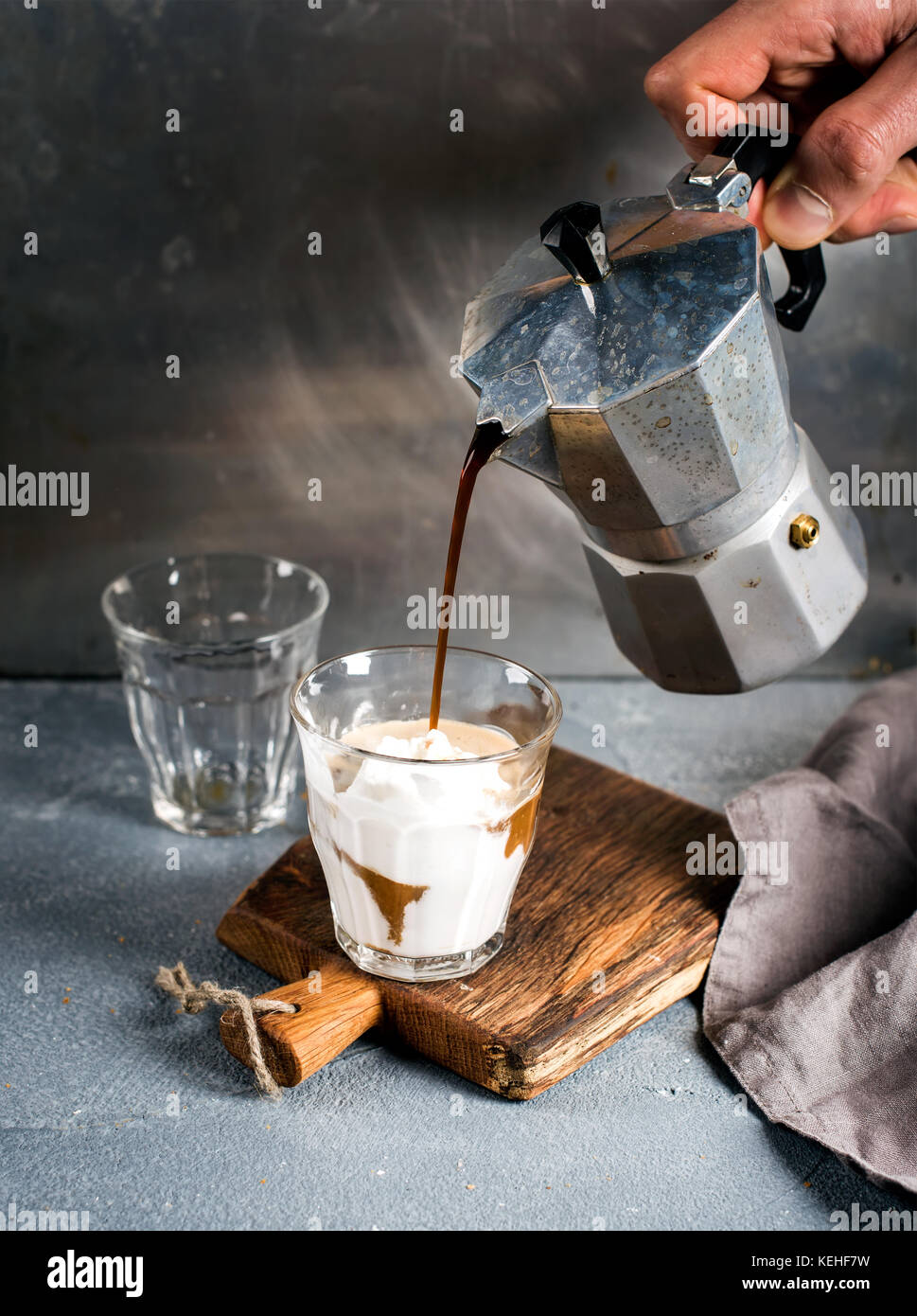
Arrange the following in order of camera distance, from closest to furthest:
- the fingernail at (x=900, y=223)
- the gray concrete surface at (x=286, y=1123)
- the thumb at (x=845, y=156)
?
the gray concrete surface at (x=286, y=1123) → the thumb at (x=845, y=156) → the fingernail at (x=900, y=223)

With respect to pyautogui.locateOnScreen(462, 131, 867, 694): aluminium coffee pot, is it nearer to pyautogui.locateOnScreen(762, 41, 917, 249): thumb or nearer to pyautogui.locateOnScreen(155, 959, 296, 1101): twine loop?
pyautogui.locateOnScreen(762, 41, 917, 249): thumb

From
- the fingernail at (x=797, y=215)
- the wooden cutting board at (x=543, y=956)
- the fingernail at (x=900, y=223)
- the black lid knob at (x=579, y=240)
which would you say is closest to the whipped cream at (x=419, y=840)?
the wooden cutting board at (x=543, y=956)

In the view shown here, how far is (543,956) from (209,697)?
1.05 feet

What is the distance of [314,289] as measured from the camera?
1012 millimetres

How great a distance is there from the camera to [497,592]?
3.65 feet

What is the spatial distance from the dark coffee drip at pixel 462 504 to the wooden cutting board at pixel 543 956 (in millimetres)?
135

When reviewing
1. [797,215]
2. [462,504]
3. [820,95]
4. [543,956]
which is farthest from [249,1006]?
[820,95]

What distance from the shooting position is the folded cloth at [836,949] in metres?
0.63

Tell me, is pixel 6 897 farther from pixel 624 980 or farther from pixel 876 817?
pixel 876 817

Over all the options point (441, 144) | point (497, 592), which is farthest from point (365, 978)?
point (441, 144)

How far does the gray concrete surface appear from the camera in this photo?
57cm

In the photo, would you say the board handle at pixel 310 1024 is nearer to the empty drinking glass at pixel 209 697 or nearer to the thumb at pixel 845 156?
the empty drinking glass at pixel 209 697

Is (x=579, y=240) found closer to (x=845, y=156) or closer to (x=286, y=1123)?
(x=845, y=156)

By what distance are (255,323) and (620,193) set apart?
31 cm
